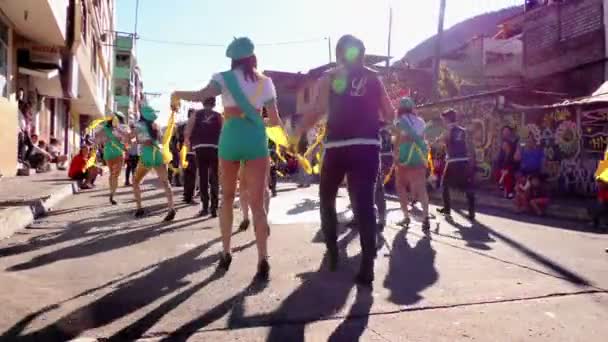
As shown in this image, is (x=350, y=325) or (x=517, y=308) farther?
(x=517, y=308)

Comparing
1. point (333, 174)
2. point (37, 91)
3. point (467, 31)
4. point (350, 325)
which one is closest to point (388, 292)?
point (350, 325)

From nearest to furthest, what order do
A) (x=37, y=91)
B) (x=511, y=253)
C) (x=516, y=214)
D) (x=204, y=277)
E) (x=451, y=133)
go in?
(x=204, y=277) < (x=511, y=253) < (x=451, y=133) < (x=516, y=214) < (x=37, y=91)

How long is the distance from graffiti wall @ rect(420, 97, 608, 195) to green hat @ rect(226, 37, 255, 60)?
433 inches

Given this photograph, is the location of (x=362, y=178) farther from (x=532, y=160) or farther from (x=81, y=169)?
(x=81, y=169)

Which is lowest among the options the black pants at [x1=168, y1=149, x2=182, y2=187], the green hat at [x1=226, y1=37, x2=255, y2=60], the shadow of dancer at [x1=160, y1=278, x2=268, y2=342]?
the shadow of dancer at [x1=160, y1=278, x2=268, y2=342]

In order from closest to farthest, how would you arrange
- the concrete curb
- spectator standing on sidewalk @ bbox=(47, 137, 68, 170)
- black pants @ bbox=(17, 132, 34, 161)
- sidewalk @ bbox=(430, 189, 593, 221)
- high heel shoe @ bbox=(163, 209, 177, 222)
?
the concrete curb, high heel shoe @ bbox=(163, 209, 177, 222), sidewalk @ bbox=(430, 189, 593, 221), black pants @ bbox=(17, 132, 34, 161), spectator standing on sidewalk @ bbox=(47, 137, 68, 170)

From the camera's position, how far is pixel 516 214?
9.45 m

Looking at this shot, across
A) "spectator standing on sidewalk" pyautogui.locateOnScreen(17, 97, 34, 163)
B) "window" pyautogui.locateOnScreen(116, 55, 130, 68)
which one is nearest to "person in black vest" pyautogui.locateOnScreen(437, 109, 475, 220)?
"spectator standing on sidewalk" pyautogui.locateOnScreen(17, 97, 34, 163)

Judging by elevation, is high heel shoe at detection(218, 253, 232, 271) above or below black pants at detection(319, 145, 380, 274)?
below

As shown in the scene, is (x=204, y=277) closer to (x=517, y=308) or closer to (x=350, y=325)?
(x=350, y=325)

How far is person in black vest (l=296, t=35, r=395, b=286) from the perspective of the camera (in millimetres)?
3650

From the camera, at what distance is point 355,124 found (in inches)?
144

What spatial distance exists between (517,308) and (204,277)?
2.13 m

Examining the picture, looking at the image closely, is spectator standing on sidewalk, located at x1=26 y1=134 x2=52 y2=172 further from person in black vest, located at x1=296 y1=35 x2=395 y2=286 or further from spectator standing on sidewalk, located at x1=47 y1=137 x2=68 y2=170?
person in black vest, located at x1=296 y1=35 x2=395 y2=286
